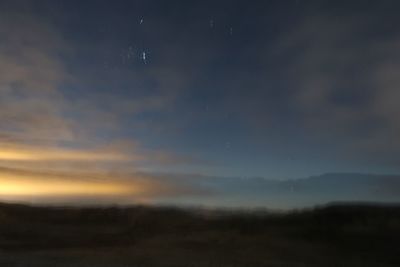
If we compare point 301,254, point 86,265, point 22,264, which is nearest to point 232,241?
point 301,254

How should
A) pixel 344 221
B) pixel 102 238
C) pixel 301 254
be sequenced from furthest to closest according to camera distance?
pixel 344 221
pixel 102 238
pixel 301 254

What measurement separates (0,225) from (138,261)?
23856mm

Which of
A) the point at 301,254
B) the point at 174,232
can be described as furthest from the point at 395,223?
the point at 174,232

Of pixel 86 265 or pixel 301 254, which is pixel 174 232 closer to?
pixel 301 254

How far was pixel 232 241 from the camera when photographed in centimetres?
3825

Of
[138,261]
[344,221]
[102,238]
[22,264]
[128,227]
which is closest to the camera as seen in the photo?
[22,264]

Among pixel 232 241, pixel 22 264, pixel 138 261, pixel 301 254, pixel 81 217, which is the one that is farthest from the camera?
pixel 81 217

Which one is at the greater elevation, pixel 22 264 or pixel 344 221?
pixel 344 221

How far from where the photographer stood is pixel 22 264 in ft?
87.7

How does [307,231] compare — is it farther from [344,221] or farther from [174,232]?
[174,232]

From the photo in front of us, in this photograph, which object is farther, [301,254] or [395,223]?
[395,223]

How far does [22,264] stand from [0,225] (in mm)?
22907

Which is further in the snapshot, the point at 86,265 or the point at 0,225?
the point at 0,225

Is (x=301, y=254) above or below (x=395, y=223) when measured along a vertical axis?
below
